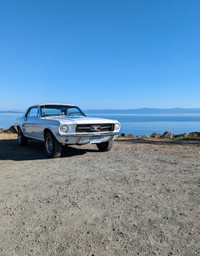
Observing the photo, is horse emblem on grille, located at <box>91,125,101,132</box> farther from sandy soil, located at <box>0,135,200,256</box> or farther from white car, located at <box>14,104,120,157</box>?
sandy soil, located at <box>0,135,200,256</box>

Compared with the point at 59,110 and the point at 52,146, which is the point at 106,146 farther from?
the point at 59,110

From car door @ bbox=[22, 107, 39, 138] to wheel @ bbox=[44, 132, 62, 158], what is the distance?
92cm

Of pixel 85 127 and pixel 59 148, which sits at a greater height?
pixel 85 127

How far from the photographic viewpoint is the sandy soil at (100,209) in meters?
2.28

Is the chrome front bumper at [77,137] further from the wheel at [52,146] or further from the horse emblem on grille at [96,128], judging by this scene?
the wheel at [52,146]

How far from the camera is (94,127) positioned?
649 cm

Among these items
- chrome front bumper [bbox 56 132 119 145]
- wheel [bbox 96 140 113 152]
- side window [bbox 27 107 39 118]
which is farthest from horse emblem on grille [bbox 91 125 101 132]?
side window [bbox 27 107 39 118]

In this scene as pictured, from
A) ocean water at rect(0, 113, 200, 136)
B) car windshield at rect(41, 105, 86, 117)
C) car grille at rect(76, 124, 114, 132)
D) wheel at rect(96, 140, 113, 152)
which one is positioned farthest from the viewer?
ocean water at rect(0, 113, 200, 136)

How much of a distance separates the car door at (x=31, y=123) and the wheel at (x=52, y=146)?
92cm

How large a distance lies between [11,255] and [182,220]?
200 cm

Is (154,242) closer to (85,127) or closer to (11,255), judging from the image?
(11,255)

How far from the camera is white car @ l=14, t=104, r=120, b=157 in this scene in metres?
6.14

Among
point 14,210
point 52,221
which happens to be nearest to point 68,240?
point 52,221

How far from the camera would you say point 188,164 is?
5703 mm
